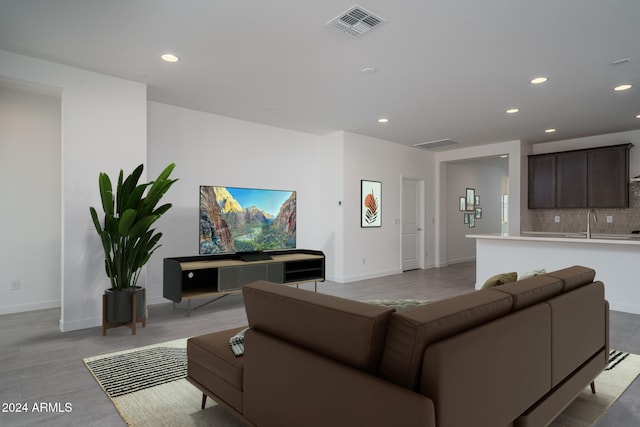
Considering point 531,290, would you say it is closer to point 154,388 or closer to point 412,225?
point 154,388

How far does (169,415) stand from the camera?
2.10m

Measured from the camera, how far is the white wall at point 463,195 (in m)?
8.77

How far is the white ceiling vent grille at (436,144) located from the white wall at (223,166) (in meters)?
2.16

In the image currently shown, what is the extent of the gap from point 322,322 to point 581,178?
697cm

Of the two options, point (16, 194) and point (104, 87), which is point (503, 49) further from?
point (16, 194)

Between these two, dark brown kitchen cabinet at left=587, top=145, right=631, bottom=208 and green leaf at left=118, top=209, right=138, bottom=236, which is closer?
green leaf at left=118, top=209, right=138, bottom=236

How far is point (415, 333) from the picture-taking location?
1.19 m

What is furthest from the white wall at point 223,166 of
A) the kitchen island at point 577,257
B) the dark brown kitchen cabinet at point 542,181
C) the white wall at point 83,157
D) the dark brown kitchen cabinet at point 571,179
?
the dark brown kitchen cabinet at point 571,179

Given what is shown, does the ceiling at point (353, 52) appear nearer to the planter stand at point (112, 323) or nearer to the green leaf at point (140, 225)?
the green leaf at point (140, 225)

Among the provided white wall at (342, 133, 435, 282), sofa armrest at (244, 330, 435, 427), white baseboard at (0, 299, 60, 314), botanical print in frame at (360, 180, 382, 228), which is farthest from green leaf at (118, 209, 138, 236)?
botanical print in frame at (360, 180, 382, 228)

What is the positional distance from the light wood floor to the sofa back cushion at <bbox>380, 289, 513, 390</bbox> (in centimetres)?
155

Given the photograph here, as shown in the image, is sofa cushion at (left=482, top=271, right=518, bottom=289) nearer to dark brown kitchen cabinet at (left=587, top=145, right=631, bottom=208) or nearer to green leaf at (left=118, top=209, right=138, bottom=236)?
green leaf at (left=118, top=209, right=138, bottom=236)

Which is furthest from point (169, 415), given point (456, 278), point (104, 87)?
point (456, 278)

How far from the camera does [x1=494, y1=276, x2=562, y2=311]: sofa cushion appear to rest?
66.3 inches
